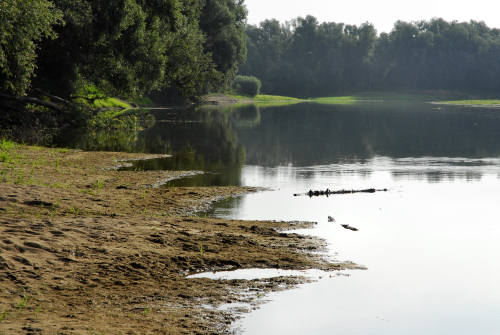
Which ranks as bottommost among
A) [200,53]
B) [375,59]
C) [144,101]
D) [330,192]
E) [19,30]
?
[330,192]

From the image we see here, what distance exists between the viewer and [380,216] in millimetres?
18203

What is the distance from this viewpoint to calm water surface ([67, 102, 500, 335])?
10.6 m

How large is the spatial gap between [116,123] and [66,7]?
841 centimetres

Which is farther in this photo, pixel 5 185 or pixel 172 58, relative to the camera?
pixel 172 58

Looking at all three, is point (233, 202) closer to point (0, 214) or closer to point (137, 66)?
point (0, 214)

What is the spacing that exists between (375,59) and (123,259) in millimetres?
182727

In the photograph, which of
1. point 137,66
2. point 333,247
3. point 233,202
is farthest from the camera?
point 137,66

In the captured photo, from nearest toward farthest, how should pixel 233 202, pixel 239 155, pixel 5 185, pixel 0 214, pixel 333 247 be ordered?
pixel 0 214, pixel 333 247, pixel 5 185, pixel 233 202, pixel 239 155

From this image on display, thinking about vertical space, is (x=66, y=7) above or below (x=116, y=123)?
above

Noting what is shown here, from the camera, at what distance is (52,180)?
64.4 feet

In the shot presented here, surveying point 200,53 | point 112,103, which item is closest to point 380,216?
point 200,53

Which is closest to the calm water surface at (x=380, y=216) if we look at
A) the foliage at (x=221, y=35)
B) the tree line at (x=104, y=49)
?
the tree line at (x=104, y=49)

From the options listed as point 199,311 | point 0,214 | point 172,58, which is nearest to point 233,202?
point 0,214

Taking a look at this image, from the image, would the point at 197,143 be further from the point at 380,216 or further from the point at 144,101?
the point at 144,101
